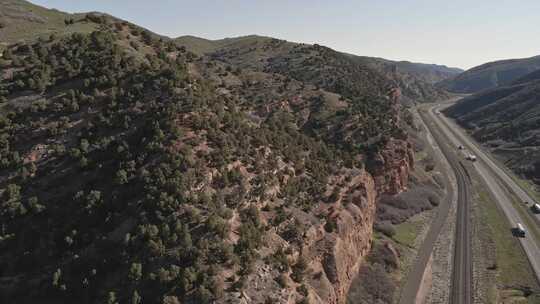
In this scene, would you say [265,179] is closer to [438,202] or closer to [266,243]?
[266,243]

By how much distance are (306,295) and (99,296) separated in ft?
53.1

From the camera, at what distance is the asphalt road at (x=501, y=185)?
6975cm

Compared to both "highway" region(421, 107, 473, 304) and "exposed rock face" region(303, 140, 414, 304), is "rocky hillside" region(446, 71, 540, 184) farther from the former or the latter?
"exposed rock face" region(303, 140, 414, 304)

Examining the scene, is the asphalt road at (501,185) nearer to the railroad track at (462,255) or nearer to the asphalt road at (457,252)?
the asphalt road at (457,252)

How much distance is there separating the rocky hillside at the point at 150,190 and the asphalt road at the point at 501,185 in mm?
30488

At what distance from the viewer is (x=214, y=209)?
34594 mm

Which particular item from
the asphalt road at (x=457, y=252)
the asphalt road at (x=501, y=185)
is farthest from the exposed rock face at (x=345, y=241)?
the asphalt road at (x=501, y=185)

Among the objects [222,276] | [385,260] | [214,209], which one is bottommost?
[385,260]

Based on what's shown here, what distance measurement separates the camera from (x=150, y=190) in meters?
34.3

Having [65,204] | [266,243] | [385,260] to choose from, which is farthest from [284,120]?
[65,204]

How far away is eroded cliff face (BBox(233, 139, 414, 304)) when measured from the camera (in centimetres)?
3148

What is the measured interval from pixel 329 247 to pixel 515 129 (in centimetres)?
14276

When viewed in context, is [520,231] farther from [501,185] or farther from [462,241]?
[501,185]

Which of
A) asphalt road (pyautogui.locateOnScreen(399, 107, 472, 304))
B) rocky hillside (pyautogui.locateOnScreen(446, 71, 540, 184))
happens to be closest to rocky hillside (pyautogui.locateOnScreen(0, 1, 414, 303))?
asphalt road (pyautogui.locateOnScreen(399, 107, 472, 304))
